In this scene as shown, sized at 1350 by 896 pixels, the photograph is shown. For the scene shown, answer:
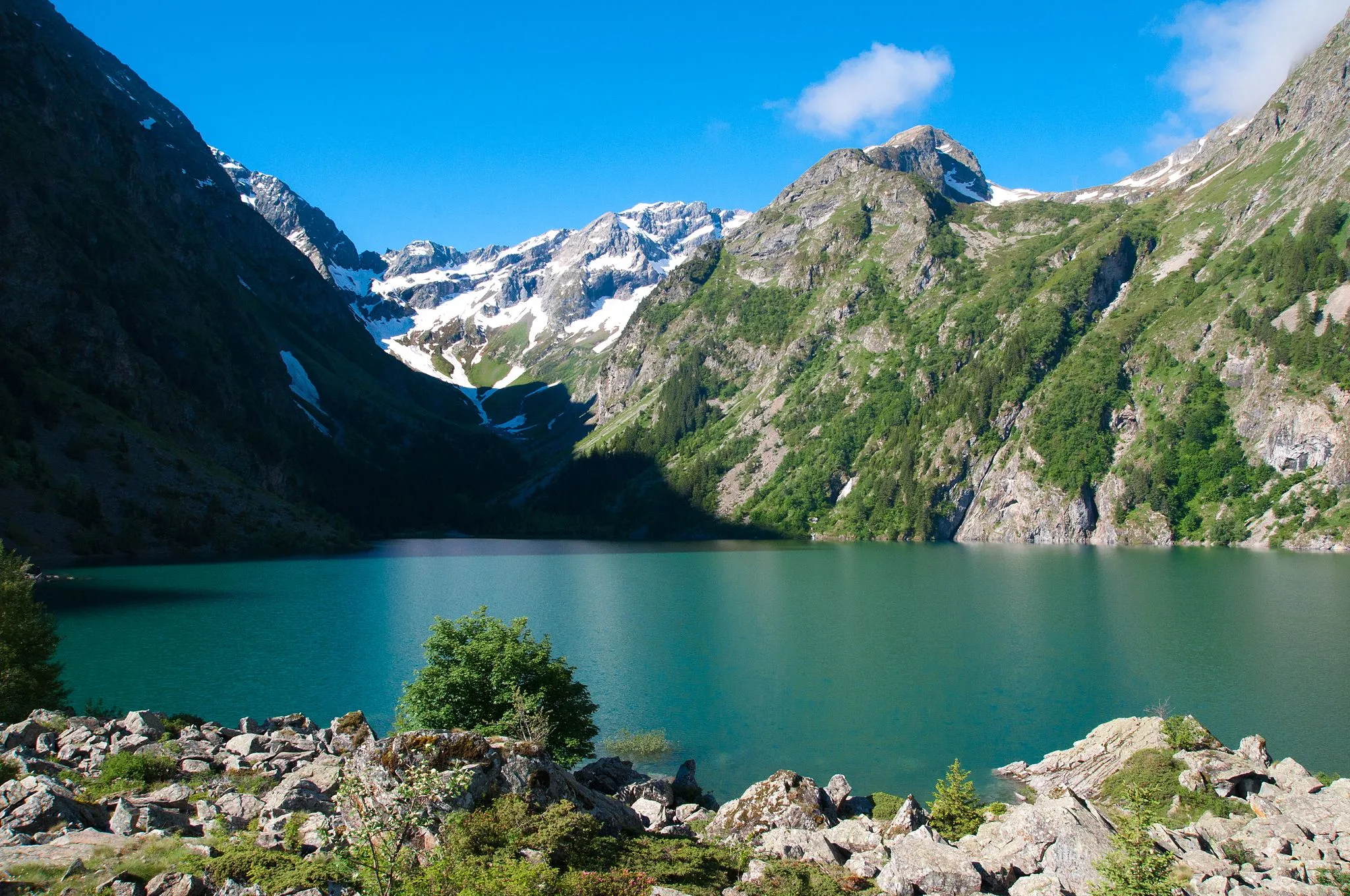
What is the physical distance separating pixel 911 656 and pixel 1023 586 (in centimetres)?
4171

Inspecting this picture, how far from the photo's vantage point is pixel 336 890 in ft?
41.0

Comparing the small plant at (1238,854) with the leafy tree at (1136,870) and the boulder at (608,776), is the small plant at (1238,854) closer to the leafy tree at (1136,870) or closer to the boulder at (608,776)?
the leafy tree at (1136,870)

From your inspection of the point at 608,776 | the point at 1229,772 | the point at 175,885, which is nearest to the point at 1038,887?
the point at 608,776

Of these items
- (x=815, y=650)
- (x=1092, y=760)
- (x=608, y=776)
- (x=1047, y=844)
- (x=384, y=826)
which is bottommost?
(x=815, y=650)

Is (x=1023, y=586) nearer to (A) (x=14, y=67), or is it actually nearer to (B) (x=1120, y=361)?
(B) (x=1120, y=361)

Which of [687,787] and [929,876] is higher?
[929,876]

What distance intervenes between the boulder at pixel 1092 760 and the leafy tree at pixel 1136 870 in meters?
19.2

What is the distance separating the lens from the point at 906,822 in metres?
21.5

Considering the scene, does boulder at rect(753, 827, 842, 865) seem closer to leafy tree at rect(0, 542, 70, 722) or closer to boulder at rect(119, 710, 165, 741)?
boulder at rect(119, 710, 165, 741)

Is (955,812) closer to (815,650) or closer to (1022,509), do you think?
(815,650)

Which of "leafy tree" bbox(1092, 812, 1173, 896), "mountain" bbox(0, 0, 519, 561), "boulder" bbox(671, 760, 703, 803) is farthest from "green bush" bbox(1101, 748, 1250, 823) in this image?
"mountain" bbox(0, 0, 519, 561)

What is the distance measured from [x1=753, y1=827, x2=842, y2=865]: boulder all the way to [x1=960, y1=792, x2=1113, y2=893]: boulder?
3.19 meters

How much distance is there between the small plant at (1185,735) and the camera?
98.2 feet

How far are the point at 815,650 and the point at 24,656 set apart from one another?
155ft
